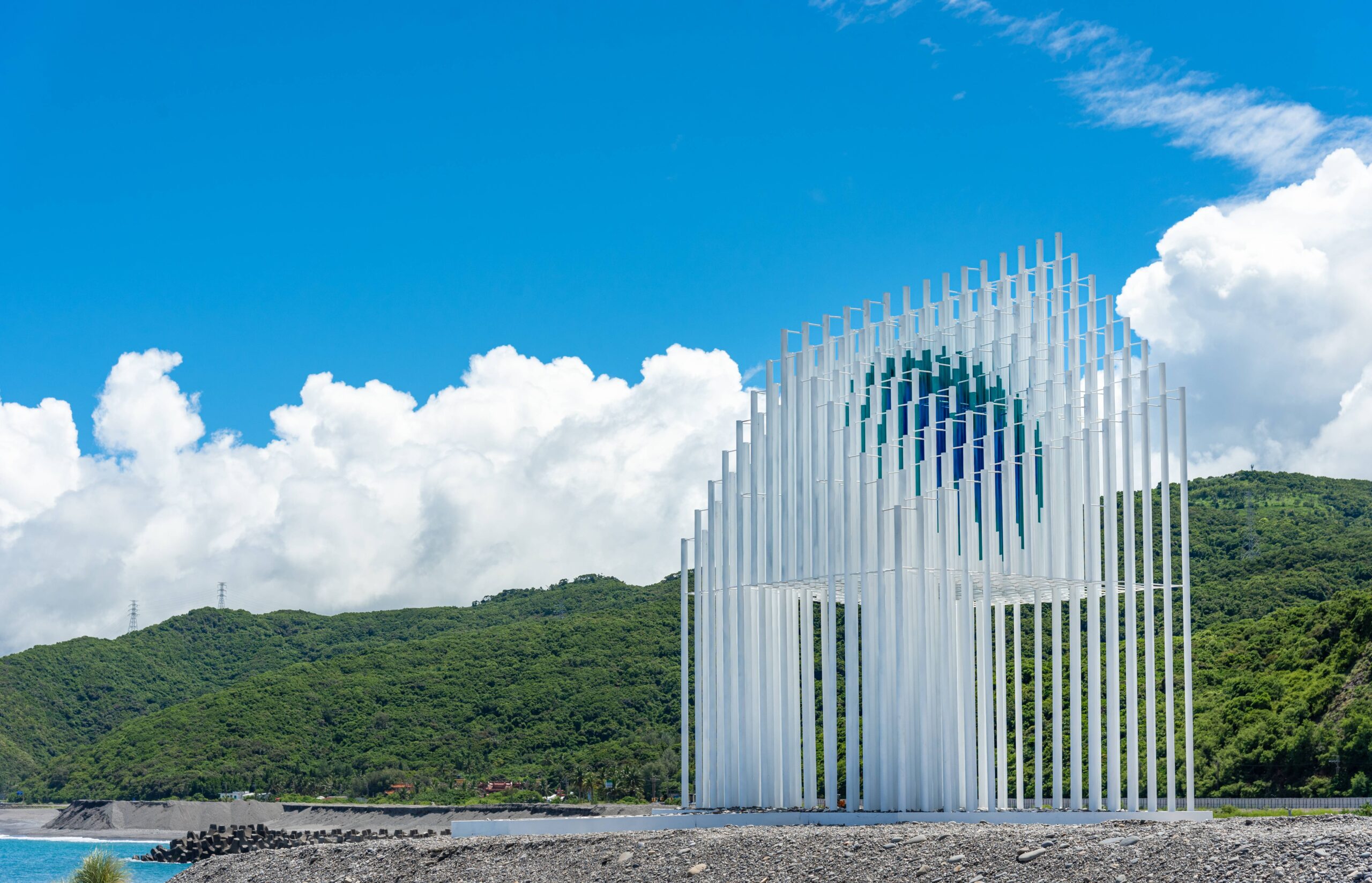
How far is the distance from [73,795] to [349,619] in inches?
1489

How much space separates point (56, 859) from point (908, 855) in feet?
183

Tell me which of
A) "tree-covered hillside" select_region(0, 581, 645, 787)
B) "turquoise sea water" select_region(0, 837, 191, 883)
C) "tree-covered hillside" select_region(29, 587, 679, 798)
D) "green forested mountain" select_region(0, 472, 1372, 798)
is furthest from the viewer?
"tree-covered hillside" select_region(0, 581, 645, 787)

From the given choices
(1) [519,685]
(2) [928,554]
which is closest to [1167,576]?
(2) [928,554]

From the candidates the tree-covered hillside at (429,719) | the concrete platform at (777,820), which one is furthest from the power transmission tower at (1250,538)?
A: the concrete platform at (777,820)

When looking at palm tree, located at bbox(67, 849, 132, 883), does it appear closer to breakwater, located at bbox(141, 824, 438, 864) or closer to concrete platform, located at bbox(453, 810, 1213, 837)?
concrete platform, located at bbox(453, 810, 1213, 837)

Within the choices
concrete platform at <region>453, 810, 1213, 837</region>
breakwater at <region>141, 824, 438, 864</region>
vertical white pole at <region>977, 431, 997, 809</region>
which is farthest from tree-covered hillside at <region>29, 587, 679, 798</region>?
vertical white pole at <region>977, 431, 997, 809</region>

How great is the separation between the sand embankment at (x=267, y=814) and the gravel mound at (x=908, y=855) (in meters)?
37.1

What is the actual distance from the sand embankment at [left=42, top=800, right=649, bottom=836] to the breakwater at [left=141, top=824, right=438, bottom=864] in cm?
529

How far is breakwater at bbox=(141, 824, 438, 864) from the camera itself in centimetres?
5262

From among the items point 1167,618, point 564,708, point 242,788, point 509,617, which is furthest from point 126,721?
point 1167,618

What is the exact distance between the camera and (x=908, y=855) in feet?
61.5

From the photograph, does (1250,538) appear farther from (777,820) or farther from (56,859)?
(56,859)

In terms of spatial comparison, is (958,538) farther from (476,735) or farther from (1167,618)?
(476,735)

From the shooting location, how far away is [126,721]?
342 ft
